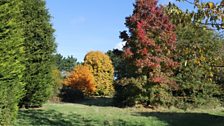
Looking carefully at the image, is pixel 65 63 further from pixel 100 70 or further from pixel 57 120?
pixel 57 120

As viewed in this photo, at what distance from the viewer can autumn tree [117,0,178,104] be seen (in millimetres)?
26547

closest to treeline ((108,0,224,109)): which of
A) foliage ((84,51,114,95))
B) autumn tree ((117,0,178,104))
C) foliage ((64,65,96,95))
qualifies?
autumn tree ((117,0,178,104))

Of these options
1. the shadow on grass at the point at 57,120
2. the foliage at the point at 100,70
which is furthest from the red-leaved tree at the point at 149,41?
the foliage at the point at 100,70

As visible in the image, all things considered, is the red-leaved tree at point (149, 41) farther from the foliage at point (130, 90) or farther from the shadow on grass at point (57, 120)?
the shadow on grass at point (57, 120)

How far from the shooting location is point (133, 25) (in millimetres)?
27906

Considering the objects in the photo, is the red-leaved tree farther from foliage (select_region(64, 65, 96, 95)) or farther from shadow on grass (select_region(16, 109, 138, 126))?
foliage (select_region(64, 65, 96, 95))

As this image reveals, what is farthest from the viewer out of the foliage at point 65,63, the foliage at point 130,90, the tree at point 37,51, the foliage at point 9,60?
the foliage at point 65,63

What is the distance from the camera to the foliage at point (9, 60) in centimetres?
1098

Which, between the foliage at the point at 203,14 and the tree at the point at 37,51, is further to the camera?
the tree at the point at 37,51

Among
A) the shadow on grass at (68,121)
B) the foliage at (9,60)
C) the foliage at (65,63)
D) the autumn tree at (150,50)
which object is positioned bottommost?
the shadow on grass at (68,121)

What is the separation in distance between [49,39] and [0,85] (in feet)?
36.4

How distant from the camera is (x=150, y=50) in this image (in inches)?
1043

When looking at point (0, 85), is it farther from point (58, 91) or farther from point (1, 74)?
point (58, 91)

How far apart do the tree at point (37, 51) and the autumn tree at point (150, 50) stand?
272 inches
